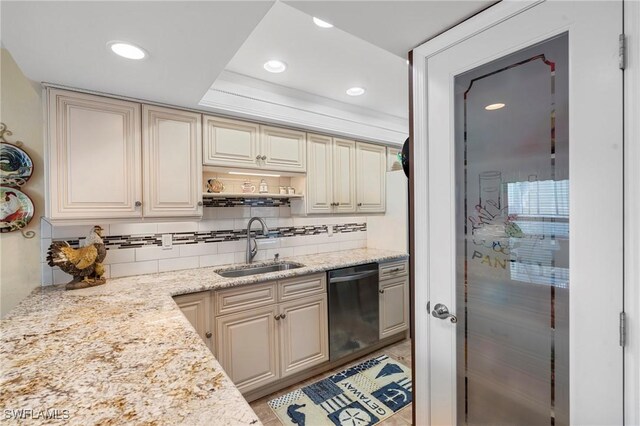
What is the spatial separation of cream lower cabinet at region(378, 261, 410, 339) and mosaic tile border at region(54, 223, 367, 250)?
0.78 m

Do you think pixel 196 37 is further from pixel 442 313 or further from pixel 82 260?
pixel 442 313

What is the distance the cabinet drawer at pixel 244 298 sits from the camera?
81.8 inches

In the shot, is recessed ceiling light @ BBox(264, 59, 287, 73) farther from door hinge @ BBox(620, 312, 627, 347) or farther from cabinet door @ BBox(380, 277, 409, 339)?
door hinge @ BBox(620, 312, 627, 347)

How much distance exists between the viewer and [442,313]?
1.37 meters

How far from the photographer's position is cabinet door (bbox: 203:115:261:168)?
232 cm

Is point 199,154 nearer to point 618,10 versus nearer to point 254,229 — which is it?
point 254,229

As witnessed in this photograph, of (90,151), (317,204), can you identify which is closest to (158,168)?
(90,151)

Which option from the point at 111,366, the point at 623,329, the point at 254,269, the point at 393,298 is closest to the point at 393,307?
the point at 393,298

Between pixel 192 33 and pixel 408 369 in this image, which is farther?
pixel 408 369

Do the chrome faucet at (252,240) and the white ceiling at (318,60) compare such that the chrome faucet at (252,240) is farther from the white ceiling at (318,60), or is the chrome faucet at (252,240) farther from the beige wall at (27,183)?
the beige wall at (27,183)

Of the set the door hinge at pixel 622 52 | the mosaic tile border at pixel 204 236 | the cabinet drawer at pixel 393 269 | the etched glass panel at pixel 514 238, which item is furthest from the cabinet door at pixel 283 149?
the door hinge at pixel 622 52

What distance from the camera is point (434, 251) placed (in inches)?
55.4

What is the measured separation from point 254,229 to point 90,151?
1.41m

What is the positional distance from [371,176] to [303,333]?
1827 millimetres
